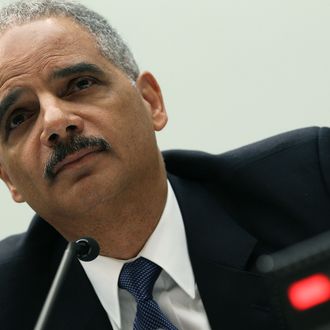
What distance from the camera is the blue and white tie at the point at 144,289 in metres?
1.42

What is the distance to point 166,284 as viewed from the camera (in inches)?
60.7

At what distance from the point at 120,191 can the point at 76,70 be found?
27 cm

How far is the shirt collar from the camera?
1.54 m

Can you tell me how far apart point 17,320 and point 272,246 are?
62 cm

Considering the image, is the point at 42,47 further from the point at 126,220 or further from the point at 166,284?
the point at 166,284

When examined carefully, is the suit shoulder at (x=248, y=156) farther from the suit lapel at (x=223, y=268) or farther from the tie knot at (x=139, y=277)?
the tie knot at (x=139, y=277)

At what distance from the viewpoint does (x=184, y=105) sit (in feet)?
6.98

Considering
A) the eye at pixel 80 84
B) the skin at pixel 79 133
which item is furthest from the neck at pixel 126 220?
the eye at pixel 80 84

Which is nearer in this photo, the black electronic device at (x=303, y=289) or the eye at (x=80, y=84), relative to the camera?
the black electronic device at (x=303, y=289)

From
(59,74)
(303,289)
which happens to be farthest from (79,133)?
(303,289)

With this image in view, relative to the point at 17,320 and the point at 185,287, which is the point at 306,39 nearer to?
the point at 185,287

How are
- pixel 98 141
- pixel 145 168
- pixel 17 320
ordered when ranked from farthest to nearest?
pixel 17 320 < pixel 145 168 < pixel 98 141

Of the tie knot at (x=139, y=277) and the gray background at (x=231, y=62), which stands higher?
the gray background at (x=231, y=62)

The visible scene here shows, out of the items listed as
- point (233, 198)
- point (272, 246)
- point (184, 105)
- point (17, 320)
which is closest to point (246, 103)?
point (184, 105)
